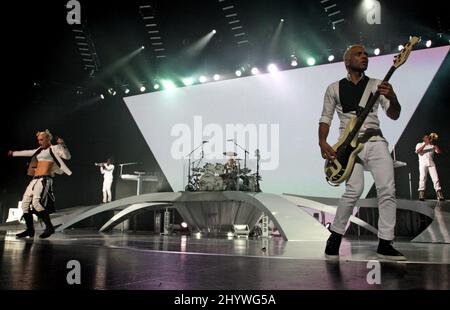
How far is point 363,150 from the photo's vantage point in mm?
3129

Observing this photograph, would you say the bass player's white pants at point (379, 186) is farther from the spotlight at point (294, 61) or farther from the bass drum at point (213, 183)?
the spotlight at point (294, 61)

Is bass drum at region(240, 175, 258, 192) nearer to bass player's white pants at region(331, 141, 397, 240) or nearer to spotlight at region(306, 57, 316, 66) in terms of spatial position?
spotlight at region(306, 57, 316, 66)

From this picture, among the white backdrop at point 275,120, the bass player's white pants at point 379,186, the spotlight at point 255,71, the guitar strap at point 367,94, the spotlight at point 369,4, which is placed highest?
the spotlight at point 369,4

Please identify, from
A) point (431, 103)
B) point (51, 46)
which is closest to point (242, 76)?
point (431, 103)

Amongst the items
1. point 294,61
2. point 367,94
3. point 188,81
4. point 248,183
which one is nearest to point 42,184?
point 367,94

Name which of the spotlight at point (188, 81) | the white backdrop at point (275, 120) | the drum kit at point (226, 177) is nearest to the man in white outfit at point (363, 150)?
the drum kit at point (226, 177)

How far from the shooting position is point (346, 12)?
11.0m

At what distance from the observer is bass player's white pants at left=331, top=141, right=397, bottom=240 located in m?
3.01

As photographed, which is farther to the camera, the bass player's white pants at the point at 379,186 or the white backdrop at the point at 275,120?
the white backdrop at the point at 275,120

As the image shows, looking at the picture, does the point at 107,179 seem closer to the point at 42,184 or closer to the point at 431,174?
the point at 42,184

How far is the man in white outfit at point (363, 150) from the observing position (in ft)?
9.86

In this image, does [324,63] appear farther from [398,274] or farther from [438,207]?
[398,274]

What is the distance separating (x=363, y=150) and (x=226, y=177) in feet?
21.4
